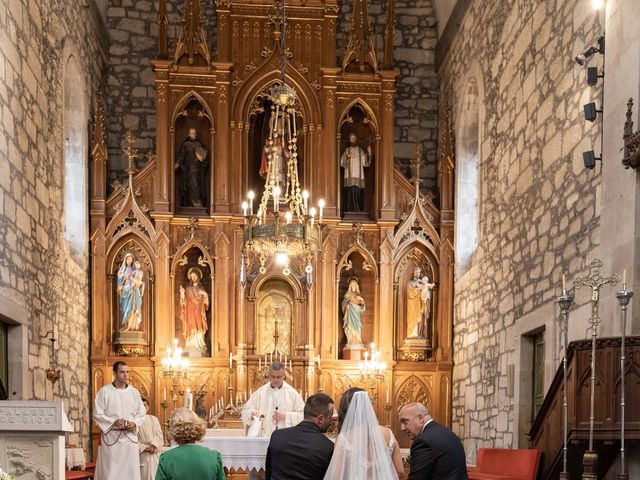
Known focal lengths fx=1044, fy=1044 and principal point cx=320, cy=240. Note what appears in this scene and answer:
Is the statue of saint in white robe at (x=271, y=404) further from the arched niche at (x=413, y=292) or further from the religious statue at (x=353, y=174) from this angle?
the religious statue at (x=353, y=174)

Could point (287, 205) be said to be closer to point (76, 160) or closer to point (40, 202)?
point (76, 160)

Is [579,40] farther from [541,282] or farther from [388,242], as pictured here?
[388,242]

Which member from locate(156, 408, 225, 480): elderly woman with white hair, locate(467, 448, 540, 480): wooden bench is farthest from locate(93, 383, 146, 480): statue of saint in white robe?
locate(156, 408, 225, 480): elderly woman with white hair

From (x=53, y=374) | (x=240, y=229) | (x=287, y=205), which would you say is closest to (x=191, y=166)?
(x=240, y=229)

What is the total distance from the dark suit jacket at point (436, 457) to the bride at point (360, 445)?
0.56 ft

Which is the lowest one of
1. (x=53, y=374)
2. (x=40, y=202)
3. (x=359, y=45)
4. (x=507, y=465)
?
(x=507, y=465)

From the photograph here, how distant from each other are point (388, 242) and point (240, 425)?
13.1ft

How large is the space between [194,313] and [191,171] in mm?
2346

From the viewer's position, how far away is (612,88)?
31.8 feet

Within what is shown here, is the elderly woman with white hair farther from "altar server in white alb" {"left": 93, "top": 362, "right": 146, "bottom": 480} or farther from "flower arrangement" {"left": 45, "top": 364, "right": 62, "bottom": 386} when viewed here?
"flower arrangement" {"left": 45, "top": 364, "right": 62, "bottom": 386}

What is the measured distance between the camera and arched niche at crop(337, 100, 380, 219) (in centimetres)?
1734

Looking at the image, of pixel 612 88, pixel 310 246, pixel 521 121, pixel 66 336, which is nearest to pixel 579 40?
pixel 612 88

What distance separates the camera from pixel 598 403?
8.69 metres

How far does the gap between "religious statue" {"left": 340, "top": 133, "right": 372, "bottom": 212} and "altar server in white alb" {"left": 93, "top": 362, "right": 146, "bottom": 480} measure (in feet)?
21.5
